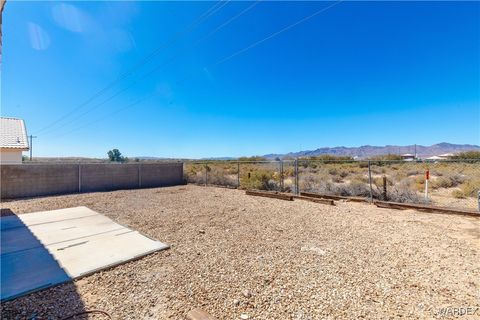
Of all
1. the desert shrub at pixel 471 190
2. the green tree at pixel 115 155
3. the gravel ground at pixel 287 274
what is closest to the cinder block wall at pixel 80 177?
the gravel ground at pixel 287 274

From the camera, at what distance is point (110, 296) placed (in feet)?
8.91

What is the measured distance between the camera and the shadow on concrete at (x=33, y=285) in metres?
2.44

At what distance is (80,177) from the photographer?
11750mm

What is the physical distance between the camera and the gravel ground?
2.48 metres

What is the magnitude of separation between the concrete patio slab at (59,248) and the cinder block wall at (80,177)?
17.1 ft

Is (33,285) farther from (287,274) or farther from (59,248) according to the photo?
(287,274)

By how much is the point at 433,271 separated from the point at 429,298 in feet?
3.00

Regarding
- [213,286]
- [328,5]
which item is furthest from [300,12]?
[213,286]

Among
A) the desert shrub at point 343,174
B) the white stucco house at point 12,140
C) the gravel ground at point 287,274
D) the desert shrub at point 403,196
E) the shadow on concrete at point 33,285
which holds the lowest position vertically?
the gravel ground at point 287,274

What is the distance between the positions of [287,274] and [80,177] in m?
12.4

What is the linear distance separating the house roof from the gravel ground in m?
10.5

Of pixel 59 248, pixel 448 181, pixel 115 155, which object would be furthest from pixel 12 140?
pixel 115 155

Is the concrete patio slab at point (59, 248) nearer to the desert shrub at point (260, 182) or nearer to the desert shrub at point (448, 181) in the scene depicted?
the desert shrub at point (260, 182)

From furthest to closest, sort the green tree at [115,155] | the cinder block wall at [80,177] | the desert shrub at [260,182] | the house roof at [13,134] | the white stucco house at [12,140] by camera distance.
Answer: the green tree at [115,155], the desert shrub at [260,182], the house roof at [13,134], the white stucco house at [12,140], the cinder block wall at [80,177]
